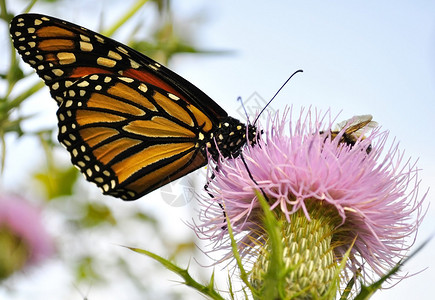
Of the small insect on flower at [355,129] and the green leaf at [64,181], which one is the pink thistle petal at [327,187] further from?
the green leaf at [64,181]

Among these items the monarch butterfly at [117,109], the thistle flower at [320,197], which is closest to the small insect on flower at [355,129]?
the thistle flower at [320,197]

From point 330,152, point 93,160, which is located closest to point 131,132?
point 93,160

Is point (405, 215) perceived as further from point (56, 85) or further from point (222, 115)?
point (56, 85)

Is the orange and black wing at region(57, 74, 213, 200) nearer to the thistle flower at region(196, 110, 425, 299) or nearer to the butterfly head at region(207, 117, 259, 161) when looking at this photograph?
the butterfly head at region(207, 117, 259, 161)

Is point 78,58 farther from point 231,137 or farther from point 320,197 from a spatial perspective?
point 320,197

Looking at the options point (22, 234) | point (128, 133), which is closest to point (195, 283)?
point (128, 133)

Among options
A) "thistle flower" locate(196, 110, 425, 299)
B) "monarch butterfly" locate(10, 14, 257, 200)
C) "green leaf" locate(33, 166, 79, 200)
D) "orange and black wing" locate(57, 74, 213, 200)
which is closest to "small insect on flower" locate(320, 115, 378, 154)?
"thistle flower" locate(196, 110, 425, 299)

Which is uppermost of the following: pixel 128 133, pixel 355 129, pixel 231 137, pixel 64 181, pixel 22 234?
pixel 355 129
